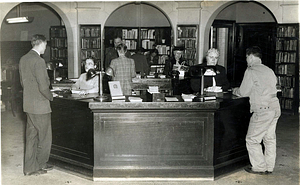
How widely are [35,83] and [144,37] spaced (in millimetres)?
8803

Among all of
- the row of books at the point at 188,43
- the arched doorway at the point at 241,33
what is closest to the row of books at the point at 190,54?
the row of books at the point at 188,43

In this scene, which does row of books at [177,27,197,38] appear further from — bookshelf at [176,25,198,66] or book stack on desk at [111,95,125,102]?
book stack on desk at [111,95,125,102]

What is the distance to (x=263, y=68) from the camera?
5090 mm

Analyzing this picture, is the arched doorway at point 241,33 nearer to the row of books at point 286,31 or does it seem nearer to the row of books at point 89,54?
the row of books at point 286,31

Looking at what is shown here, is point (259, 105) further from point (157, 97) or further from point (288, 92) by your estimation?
point (288, 92)

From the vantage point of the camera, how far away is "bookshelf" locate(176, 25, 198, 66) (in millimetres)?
11820

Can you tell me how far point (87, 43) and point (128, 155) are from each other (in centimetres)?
762

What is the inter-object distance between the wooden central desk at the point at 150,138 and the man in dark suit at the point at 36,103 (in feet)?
1.34

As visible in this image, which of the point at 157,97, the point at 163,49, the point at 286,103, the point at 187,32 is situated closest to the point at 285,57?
the point at 286,103

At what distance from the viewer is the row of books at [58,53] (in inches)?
506

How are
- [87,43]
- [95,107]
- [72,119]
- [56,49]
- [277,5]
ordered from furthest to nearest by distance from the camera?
[56,49] → [87,43] → [277,5] → [72,119] → [95,107]

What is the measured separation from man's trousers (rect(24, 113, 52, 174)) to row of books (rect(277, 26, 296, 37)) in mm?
7441

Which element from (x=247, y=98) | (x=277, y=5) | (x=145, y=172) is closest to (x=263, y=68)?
(x=247, y=98)

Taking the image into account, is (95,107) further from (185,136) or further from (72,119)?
(185,136)
